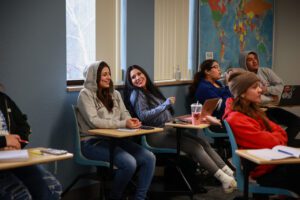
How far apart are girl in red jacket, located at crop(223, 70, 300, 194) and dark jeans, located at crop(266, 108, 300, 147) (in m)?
0.05

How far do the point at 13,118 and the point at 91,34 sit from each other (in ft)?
4.89

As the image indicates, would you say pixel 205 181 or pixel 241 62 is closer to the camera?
pixel 205 181

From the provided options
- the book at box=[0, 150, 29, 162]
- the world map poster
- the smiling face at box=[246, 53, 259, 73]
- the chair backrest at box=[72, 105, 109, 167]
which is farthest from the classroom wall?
the smiling face at box=[246, 53, 259, 73]

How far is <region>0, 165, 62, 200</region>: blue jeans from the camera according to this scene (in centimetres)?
247

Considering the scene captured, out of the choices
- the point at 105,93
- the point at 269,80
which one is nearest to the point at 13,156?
the point at 105,93

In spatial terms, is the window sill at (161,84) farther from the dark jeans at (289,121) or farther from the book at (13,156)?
the dark jeans at (289,121)

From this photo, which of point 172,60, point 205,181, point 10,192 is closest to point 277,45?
point 172,60

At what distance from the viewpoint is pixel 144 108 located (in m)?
4.04

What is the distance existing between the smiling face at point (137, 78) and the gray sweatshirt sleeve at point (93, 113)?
1.84ft

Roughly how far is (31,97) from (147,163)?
1071 mm

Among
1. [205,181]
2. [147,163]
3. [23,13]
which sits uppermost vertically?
[23,13]

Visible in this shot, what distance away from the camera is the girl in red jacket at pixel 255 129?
2.67m

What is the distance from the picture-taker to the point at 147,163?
140 inches

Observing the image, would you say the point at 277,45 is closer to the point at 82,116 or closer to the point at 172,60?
the point at 172,60
